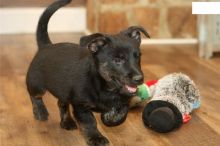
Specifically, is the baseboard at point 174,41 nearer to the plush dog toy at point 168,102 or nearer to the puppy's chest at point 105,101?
the plush dog toy at point 168,102

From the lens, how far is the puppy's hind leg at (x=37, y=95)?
2.05 metres

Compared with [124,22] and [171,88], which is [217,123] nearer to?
[171,88]

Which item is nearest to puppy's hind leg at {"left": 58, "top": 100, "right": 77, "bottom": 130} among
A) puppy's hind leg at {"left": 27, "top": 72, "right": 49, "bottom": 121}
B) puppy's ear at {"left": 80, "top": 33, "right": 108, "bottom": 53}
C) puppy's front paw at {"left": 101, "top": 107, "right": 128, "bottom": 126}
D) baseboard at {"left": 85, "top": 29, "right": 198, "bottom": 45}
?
puppy's hind leg at {"left": 27, "top": 72, "right": 49, "bottom": 121}

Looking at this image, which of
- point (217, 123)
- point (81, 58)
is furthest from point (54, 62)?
point (217, 123)

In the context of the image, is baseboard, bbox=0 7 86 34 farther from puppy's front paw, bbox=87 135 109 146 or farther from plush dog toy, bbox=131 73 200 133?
puppy's front paw, bbox=87 135 109 146

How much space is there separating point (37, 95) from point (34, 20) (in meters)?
2.08

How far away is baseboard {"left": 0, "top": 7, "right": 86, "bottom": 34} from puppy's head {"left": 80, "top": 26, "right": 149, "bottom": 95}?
7.94 feet

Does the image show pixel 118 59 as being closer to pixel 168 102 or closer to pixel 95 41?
pixel 95 41

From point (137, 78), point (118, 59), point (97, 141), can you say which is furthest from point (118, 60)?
point (97, 141)

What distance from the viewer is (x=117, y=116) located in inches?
74.9

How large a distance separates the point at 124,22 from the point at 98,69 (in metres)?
2.04

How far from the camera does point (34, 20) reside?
4082mm

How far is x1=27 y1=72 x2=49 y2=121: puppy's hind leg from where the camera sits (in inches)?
80.7

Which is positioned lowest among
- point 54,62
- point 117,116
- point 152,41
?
point 152,41
